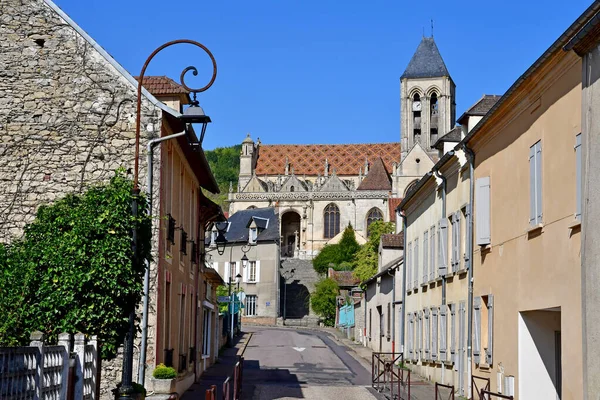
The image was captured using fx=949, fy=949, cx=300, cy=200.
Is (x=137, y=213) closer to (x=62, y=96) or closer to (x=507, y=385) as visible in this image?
(x=62, y=96)

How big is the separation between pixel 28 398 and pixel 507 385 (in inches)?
364

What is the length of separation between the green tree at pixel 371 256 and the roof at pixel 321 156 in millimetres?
40990

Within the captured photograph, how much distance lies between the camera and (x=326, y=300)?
65750 millimetres

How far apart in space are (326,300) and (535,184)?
170 feet

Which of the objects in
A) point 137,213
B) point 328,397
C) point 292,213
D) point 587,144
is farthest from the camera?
point 292,213

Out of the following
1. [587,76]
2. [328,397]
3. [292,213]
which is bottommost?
[328,397]

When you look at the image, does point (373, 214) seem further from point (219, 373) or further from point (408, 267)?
point (219, 373)

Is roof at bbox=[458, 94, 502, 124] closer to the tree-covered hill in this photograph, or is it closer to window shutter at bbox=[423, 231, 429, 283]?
window shutter at bbox=[423, 231, 429, 283]

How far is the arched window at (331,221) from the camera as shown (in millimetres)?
100750

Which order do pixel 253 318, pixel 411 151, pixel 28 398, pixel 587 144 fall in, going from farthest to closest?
pixel 411 151
pixel 253 318
pixel 587 144
pixel 28 398

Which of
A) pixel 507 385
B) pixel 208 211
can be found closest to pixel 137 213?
pixel 507 385

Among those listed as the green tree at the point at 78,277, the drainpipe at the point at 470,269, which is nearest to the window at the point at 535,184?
the drainpipe at the point at 470,269

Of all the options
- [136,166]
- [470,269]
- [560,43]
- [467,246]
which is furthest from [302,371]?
[560,43]

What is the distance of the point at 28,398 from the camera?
8867mm
